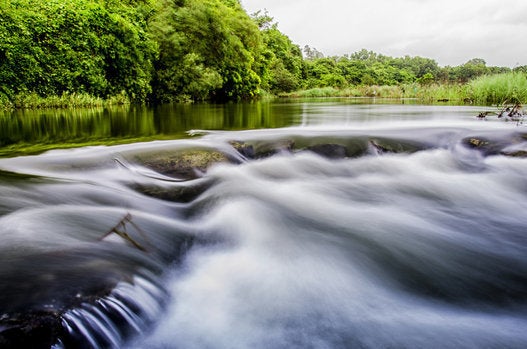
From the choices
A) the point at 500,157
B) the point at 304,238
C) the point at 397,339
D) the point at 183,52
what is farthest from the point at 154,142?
the point at 183,52

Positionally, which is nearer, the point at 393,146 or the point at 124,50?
the point at 393,146

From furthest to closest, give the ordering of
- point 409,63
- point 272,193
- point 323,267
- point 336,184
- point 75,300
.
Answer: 1. point 409,63
2. point 336,184
3. point 272,193
4. point 323,267
5. point 75,300

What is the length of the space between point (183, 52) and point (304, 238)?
20389mm

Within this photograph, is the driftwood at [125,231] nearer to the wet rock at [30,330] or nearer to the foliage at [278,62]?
the wet rock at [30,330]

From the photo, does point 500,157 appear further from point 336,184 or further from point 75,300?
point 75,300

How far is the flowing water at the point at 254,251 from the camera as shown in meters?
1.55

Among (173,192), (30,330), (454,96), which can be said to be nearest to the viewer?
(30,330)

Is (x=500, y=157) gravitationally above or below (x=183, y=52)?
below

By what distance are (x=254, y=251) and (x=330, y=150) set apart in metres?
2.92

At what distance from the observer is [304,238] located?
2.77m

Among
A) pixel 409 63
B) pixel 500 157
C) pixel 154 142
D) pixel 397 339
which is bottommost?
pixel 397 339

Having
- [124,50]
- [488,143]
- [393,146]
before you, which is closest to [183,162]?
[393,146]

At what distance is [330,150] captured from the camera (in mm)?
5082

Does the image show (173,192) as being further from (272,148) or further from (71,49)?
(71,49)
